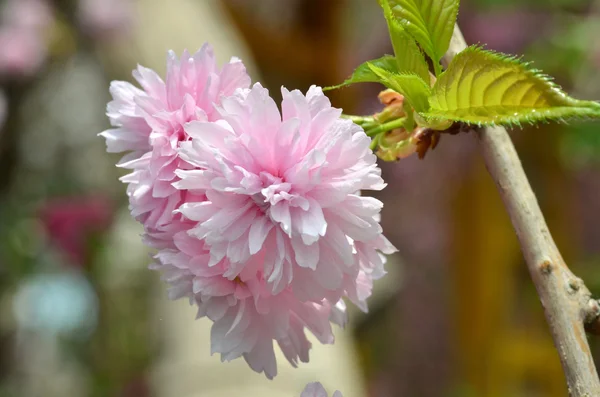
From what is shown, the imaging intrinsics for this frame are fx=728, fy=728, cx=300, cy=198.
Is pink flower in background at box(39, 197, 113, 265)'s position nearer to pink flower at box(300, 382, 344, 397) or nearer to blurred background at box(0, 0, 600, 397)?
blurred background at box(0, 0, 600, 397)

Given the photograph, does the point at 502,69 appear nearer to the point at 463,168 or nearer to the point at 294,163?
the point at 294,163

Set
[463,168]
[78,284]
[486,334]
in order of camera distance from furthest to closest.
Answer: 1. [463,168]
2. [486,334]
3. [78,284]

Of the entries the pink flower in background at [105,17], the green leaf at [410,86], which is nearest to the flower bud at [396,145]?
the green leaf at [410,86]

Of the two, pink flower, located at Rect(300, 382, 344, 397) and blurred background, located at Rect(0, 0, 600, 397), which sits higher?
pink flower, located at Rect(300, 382, 344, 397)

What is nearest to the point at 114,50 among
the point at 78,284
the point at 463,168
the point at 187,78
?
the point at 78,284

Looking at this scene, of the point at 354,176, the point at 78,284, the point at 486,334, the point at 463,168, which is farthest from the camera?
the point at 463,168

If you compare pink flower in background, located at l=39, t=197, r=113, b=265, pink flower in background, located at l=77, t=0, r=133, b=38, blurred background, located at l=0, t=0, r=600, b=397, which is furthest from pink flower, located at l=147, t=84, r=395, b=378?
pink flower in background, located at l=77, t=0, r=133, b=38
